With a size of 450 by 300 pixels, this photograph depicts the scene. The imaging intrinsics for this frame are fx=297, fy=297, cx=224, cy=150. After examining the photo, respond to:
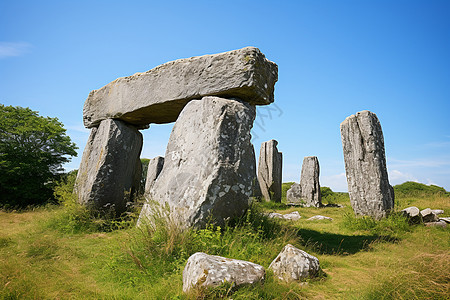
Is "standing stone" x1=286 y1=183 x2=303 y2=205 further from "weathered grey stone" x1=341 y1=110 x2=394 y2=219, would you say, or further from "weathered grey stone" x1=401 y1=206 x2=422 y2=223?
"weathered grey stone" x1=401 y1=206 x2=422 y2=223

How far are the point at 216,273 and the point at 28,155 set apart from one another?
1174cm

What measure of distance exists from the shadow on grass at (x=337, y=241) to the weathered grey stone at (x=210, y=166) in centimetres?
163

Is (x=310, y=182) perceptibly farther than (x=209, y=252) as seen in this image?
Yes

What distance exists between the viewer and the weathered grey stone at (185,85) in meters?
5.15

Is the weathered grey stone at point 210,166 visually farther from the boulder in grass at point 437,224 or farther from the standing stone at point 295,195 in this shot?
the standing stone at point 295,195

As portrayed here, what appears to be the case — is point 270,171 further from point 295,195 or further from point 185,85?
point 185,85

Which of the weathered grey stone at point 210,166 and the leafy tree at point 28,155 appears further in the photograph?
the leafy tree at point 28,155

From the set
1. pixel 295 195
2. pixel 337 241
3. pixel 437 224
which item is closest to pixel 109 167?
pixel 337 241

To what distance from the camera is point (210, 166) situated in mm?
4578

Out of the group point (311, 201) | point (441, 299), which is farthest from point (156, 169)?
point (441, 299)

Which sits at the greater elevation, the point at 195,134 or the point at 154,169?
the point at 195,134

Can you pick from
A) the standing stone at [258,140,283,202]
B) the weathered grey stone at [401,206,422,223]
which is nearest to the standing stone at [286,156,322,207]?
the standing stone at [258,140,283,202]

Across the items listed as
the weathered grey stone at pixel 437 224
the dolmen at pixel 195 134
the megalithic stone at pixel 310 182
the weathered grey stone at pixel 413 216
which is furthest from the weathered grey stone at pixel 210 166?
the megalithic stone at pixel 310 182

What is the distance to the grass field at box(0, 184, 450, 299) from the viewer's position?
2.92m
